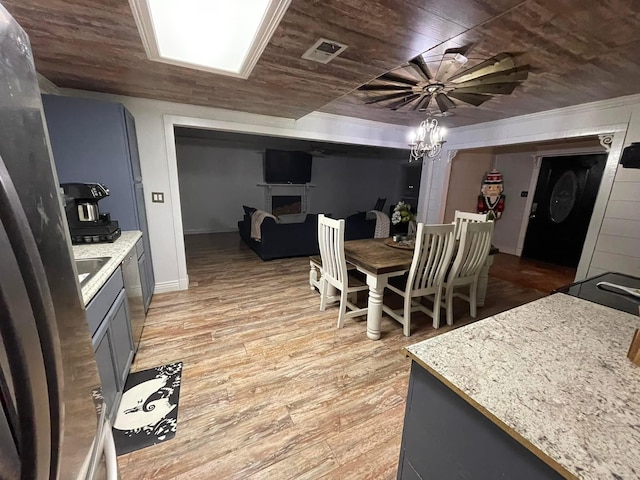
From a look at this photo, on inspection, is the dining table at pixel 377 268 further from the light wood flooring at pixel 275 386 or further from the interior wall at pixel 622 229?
the interior wall at pixel 622 229

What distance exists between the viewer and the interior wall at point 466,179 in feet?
15.8

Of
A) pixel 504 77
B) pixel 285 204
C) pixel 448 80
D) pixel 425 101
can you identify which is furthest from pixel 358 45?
pixel 285 204

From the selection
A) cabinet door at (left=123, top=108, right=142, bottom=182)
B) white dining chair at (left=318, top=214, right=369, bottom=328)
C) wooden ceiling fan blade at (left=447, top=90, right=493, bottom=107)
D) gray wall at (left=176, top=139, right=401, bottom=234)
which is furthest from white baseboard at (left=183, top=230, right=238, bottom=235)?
wooden ceiling fan blade at (left=447, top=90, right=493, bottom=107)

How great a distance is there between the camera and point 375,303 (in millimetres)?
2291

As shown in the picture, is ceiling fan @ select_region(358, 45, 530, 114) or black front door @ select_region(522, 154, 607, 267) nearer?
ceiling fan @ select_region(358, 45, 530, 114)

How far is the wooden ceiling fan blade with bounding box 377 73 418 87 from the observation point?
2176 millimetres

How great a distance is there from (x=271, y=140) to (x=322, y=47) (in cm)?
→ 506

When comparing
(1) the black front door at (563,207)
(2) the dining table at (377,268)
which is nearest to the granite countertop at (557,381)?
(2) the dining table at (377,268)

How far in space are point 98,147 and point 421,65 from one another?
2.71m

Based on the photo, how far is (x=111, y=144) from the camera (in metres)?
2.26

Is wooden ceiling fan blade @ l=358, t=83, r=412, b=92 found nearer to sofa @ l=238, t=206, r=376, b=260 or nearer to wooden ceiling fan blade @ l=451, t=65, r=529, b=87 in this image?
wooden ceiling fan blade @ l=451, t=65, r=529, b=87

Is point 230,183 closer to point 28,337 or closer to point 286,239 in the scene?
point 286,239

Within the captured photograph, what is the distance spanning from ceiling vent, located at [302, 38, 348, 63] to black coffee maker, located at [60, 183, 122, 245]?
Answer: 5.97 ft

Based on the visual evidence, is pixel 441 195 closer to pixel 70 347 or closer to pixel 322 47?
pixel 322 47
